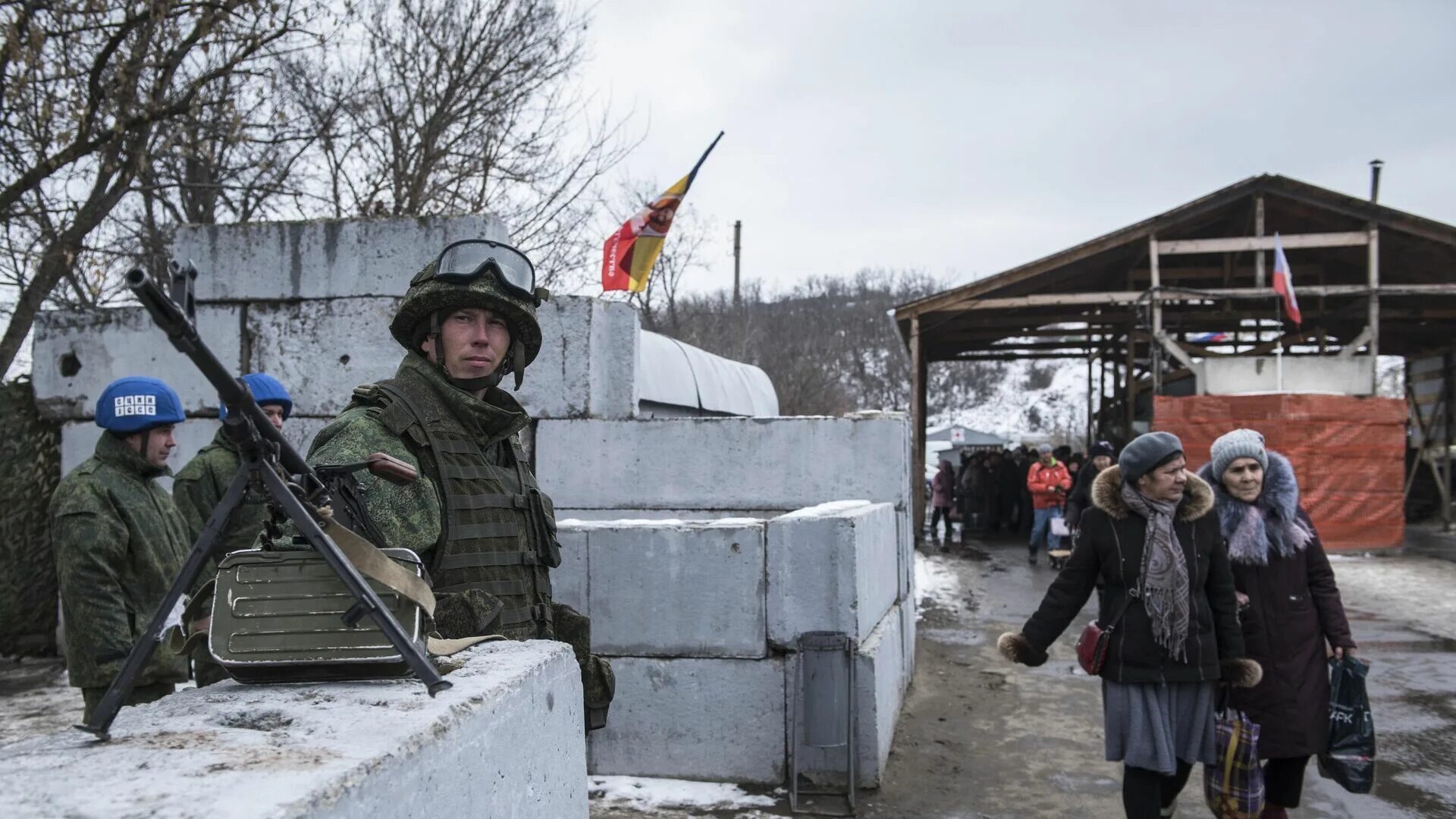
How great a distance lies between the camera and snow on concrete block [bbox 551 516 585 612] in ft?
16.5

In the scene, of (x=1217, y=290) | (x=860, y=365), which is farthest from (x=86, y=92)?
(x=860, y=365)

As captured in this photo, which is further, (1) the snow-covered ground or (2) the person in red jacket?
(2) the person in red jacket

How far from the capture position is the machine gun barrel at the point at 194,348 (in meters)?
1.24

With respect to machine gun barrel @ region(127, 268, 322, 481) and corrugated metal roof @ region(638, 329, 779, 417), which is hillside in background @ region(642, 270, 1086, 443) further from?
machine gun barrel @ region(127, 268, 322, 481)

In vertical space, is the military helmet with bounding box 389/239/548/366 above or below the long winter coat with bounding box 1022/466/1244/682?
above

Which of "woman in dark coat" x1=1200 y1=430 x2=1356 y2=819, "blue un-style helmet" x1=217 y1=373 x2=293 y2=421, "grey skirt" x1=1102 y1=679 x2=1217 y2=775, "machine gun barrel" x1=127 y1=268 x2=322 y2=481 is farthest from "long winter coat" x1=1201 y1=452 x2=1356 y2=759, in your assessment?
"blue un-style helmet" x1=217 y1=373 x2=293 y2=421

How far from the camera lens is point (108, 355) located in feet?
23.1

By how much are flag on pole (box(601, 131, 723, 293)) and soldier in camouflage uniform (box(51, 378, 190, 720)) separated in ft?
17.3

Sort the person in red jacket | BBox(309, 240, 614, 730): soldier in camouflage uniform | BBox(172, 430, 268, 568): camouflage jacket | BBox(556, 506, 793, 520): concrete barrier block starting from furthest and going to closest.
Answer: the person in red jacket, BBox(556, 506, 793, 520): concrete barrier block, BBox(172, 430, 268, 568): camouflage jacket, BBox(309, 240, 614, 730): soldier in camouflage uniform

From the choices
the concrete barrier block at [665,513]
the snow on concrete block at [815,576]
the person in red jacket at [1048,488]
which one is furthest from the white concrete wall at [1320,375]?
the snow on concrete block at [815,576]

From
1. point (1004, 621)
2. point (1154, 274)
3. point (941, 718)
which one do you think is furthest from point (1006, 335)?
point (941, 718)

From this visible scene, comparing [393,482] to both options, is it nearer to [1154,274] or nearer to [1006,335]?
[1154,274]

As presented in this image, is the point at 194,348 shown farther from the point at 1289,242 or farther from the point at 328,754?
the point at 1289,242

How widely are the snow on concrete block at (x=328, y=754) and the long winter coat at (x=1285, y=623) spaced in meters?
3.27
